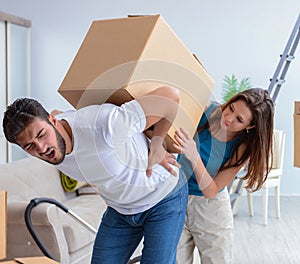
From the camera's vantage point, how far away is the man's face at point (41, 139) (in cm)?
149

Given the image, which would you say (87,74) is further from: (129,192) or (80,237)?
(80,237)

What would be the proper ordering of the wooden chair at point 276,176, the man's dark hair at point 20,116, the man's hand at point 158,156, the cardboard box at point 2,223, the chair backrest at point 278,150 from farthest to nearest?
the chair backrest at point 278,150 → the wooden chair at point 276,176 → the cardboard box at point 2,223 → the man's hand at point 158,156 → the man's dark hair at point 20,116

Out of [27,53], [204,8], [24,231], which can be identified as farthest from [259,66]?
[24,231]

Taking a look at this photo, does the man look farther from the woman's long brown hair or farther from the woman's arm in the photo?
the woman's long brown hair

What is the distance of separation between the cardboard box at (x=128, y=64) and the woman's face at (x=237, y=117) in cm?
33

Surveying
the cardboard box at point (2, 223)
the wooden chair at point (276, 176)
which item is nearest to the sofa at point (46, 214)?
the cardboard box at point (2, 223)

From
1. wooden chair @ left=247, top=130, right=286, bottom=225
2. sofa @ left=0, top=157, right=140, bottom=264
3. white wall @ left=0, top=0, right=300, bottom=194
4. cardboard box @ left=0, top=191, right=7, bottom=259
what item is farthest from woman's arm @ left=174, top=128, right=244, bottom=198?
white wall @ left=0, top=0, right=300, bottom=194

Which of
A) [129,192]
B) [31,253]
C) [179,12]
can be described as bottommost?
[31,253]

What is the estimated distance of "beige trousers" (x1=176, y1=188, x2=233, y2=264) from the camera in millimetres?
2312

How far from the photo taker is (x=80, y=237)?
3.04m

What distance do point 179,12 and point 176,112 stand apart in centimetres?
397

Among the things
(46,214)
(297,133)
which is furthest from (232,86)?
(46,214)

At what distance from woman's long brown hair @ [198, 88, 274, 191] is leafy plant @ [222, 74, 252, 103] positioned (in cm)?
303

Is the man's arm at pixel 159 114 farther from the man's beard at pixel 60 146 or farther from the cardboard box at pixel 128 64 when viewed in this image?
the man's beard at pixel 60 146
